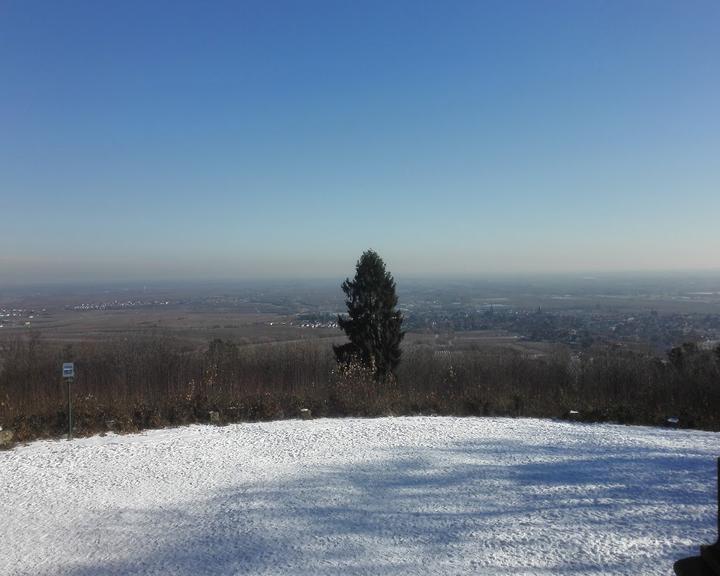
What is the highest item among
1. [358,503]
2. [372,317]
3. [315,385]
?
[372,317]

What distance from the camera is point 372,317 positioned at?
1528cm

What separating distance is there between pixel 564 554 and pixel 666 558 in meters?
0.73

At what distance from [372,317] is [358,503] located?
10.1 metres

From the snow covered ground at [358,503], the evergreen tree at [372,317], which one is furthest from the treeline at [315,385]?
the snow covered ground at [358,503]

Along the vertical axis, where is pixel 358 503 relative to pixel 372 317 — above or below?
below

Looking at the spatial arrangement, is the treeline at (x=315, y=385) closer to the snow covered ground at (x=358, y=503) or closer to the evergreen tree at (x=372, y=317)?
the evergreen tree at (x=372, y=317)

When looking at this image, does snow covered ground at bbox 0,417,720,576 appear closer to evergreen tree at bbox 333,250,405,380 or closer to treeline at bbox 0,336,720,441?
treeline at bbox 0,336,720,441

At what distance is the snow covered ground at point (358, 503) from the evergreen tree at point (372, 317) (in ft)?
22.9

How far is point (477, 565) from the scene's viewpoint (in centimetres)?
403

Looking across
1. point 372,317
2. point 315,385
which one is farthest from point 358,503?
point 372,317

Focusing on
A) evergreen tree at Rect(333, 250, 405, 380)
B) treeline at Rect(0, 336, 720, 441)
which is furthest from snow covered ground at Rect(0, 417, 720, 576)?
evergreen tree at Rect(333, 250, 405, 380)

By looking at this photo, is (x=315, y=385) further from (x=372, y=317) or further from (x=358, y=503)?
(x=358, y=503)

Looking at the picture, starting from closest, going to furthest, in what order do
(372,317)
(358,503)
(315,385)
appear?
(358,503), (315,385), (372,317)

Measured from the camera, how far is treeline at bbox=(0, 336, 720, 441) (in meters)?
9.24
